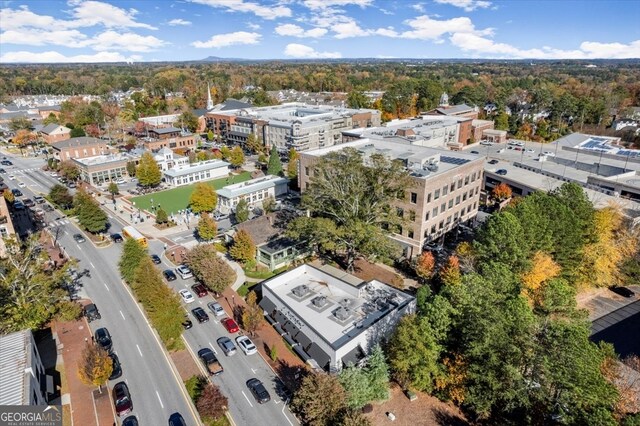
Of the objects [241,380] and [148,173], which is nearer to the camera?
[241,380]

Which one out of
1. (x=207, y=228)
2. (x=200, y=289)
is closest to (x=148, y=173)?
(x=207, y=228)

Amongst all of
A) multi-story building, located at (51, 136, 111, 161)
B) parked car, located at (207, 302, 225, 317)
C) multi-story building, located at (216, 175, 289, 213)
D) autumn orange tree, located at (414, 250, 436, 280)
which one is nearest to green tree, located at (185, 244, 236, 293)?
parked car, located at (207, 302, 225, 317)

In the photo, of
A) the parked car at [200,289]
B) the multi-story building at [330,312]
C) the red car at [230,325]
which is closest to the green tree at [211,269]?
the parked car at [200,289]

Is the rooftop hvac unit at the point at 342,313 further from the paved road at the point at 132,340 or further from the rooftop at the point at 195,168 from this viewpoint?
the rooftop at the point at 195,168

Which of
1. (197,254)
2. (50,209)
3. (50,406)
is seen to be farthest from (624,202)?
(50,209)

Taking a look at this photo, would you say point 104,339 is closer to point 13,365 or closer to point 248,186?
point 13,365

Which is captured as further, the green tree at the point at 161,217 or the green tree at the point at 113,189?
the green tree at the point at 113,189

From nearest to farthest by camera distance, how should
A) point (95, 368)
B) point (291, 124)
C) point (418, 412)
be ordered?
point (95, 368)
point (418, 412)
point (291, 124)
